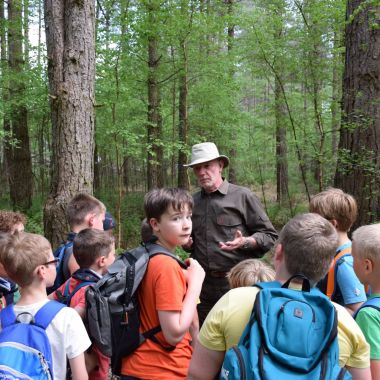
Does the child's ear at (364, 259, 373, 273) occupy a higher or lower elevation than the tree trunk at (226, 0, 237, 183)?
lower

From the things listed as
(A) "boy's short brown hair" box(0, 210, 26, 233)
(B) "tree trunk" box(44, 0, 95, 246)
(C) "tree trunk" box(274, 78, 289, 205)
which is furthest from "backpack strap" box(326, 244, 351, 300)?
(C) "tree trunk" box(274, 78, 289, 205)

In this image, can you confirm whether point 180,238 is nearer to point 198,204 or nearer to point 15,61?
point 198,204

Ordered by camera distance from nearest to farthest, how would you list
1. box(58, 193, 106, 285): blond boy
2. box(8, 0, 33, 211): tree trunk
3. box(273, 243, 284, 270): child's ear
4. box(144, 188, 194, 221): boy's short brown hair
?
1. box(273, 243, 284, 270): child's ear
2. box(144, 188, 194, 221): boy's short brown hair
3. box(58, 193, 106, 285): blond boy
4. box(8, 0, 33, 211): tree trunk

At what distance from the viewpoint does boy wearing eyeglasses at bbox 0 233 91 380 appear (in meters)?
2.03

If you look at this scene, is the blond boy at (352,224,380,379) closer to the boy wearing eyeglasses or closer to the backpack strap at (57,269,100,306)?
the boy wearing eyeglasses

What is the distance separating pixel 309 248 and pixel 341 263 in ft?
3.26

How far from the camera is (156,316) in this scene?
2.02 meters

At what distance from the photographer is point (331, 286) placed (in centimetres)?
255

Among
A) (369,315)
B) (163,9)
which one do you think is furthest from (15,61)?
(369,315)

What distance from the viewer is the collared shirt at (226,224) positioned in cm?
365

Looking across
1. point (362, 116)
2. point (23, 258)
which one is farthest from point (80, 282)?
point (362, 116)

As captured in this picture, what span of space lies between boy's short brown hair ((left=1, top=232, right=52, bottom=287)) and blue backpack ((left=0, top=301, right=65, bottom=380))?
0.27 m

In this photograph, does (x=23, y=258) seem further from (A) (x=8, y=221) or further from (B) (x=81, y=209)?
(A) (x=8, y=221)

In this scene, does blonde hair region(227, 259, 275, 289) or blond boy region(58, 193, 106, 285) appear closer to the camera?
blonde hair region(227, 259, 275, 289)
